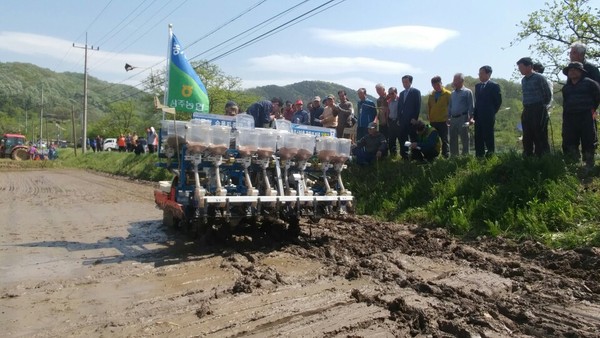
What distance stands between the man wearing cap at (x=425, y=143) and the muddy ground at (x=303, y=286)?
2.42 meters

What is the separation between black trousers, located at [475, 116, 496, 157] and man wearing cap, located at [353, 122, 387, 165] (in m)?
2.19

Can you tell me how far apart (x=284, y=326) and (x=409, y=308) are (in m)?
1.17

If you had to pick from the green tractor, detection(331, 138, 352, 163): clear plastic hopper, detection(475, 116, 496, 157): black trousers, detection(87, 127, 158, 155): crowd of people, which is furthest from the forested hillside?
the green tractor

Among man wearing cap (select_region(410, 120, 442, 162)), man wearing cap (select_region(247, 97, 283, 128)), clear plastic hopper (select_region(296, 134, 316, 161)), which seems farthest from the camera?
man wearing cap (select_region(410, 120, 442, 162))

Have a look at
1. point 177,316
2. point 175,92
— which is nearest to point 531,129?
point 175,92

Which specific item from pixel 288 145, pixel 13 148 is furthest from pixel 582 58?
pixel 13 148

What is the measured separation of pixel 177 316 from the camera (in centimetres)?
484

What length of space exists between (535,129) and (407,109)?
2880mm

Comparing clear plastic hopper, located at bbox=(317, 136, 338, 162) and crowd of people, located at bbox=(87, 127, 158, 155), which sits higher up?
crowd of people, located at bbox=(87, 127, 158, 155)

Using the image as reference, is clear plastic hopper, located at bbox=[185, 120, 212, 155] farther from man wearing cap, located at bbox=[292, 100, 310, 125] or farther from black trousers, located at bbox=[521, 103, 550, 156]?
black trousers, located at bbox=[521, 103, 550, 156]

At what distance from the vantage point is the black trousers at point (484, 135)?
10.0 metres

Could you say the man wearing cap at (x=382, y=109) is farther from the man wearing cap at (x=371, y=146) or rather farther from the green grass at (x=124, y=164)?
the green grass at (x=124, y=164)

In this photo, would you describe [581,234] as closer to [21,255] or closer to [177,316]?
[177,316]

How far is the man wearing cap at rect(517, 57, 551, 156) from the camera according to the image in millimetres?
8984
